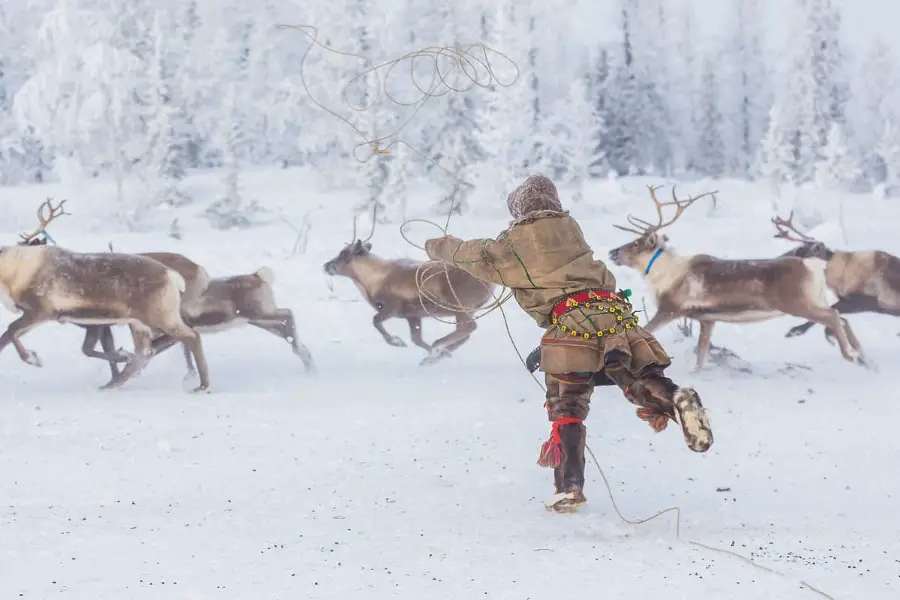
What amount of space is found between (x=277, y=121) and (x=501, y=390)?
75.3ft

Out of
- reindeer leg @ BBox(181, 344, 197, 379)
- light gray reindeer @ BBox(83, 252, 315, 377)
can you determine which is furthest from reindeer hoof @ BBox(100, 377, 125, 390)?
reindeer leg @ BBox(181, 344, 197, 379)

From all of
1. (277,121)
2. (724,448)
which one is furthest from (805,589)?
(277,121)

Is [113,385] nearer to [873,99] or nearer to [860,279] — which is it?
[860,279]

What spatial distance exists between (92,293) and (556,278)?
5.22m

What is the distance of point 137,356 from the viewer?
26.6ft

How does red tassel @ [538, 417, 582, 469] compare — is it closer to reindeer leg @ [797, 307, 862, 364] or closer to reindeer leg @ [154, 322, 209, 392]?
reindeer leg @ [154, 322, 209, 392]

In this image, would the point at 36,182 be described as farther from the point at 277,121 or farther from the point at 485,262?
the point at 485,262

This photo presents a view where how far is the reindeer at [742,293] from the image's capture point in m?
8.62

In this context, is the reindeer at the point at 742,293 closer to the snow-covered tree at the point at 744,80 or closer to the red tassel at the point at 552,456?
the red tassel at the point at 552,456

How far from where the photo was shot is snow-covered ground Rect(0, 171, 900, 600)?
3.05 metres

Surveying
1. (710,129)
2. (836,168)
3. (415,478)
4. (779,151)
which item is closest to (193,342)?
(415,478)

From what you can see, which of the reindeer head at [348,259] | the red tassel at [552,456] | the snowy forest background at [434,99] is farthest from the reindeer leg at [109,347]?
the snowy forest background at [434,99]

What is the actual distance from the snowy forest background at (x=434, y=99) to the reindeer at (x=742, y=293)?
10529 mm

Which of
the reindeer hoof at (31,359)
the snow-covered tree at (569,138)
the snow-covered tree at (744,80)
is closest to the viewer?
the reindeer hoof at (31,359)
